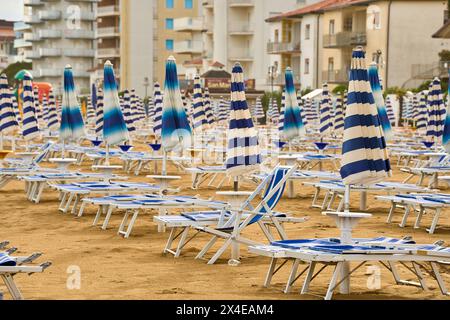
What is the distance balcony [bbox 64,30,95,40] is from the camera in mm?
113125

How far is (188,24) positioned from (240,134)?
7570 centimetres

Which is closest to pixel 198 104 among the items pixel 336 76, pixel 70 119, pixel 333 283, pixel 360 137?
pixel 70 119

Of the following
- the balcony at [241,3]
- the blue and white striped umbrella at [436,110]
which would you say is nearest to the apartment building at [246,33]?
the balcony at [241,3]

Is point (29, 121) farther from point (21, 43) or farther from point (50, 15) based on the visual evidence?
point (21, 43)

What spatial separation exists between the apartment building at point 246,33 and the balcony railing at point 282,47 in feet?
11.4

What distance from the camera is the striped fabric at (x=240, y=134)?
40.5 feet

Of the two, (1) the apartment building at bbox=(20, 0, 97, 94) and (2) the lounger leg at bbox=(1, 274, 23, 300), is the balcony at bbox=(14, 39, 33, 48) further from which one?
(2) the lounger leg at bbox=(1, 274, 23, 300)

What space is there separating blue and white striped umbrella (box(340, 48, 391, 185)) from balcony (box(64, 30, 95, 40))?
105030mm

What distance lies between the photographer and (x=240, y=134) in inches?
487

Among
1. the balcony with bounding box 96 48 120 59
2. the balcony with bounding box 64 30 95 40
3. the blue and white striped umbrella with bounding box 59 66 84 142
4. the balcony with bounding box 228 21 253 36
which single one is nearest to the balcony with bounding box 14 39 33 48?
the balcony with bounding box 64 30 95 40

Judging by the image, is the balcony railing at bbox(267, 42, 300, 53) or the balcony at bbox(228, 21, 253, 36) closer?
the balcony railing at bbox(267, 42, 300, 53)

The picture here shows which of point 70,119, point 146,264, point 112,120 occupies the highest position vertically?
point 112,120

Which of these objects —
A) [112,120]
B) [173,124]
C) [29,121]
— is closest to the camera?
[173,124]
